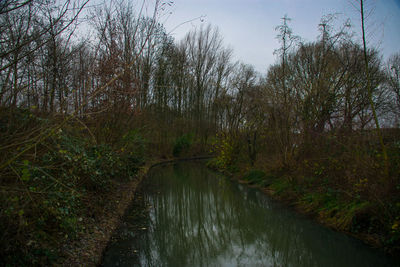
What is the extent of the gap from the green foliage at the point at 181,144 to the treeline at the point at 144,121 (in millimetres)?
9164

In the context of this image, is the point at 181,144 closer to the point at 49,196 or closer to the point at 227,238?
the point at 227,238

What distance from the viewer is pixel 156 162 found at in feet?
74.3

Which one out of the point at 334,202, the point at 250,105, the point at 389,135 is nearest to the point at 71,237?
the point at 334,202

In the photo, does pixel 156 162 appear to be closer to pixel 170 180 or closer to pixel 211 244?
pixel 170 180

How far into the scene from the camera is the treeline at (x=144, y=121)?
3.30 m

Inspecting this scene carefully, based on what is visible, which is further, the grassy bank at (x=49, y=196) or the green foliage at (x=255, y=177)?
the green foliage at (x=255, y=177)

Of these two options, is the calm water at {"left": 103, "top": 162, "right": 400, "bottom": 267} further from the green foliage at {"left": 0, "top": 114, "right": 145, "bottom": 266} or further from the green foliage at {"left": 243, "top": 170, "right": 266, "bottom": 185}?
the green foliage at {"left": 243, "top": 170, "right": 266, "bottom": 185}

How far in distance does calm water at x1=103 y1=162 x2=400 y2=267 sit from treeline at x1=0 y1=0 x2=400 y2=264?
2.39 feet

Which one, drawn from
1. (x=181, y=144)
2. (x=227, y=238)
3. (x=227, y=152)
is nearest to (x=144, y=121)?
(x=227, y=152)

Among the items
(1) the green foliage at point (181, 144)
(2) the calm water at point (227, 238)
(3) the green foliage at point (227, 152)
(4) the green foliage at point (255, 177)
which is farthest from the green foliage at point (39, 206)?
(1) the green foliage at point (181, 144)

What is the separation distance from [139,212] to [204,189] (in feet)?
15.4

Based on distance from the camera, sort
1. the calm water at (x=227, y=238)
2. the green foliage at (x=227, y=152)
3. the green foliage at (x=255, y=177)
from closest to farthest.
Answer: the calm water at (x=227, y=238), the green foliage at (x=255, y=177), the green foliage at (x=227, y=152)

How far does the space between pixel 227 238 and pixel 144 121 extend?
8516 millimetres

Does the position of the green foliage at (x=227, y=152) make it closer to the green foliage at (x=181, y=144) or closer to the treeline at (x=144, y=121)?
the treeline at (x=144, y=121)
